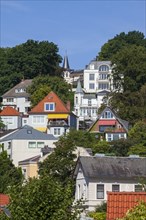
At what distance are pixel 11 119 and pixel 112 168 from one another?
50830 mm

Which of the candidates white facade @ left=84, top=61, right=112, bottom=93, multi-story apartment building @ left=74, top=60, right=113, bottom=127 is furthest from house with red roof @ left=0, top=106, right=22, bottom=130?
white facade @ left=84, top=61, right=112, bottom=93

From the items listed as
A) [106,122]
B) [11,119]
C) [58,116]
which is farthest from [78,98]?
[106,122]

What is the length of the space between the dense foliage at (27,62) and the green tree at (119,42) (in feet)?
36.4

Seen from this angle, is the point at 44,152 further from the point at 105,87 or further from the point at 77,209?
the point at 77,209

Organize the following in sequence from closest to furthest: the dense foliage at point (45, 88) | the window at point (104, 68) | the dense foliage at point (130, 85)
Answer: the dense foliage at point (130, 85) → the dense foliage at point (45, 88) → the window at point (104, 68)

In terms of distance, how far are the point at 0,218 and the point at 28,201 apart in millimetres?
1204

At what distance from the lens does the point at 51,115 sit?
348 ft

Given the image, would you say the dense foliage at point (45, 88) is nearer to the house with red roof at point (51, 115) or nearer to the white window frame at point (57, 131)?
the house with red roof at point (51, 115)

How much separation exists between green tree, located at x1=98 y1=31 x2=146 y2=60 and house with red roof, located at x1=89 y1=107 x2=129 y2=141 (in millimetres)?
40397

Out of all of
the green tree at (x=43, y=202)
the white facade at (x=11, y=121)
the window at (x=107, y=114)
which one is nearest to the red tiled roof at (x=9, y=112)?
the white facade at (x=11, y=121)

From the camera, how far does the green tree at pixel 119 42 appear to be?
467ft

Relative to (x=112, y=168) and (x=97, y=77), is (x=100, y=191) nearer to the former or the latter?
(x=112, y=168)

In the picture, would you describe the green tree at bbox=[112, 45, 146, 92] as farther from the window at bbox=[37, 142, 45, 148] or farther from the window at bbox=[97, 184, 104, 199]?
the window at bbox=[97, 184, 104, 199]

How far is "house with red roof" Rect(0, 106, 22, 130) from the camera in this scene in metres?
110
